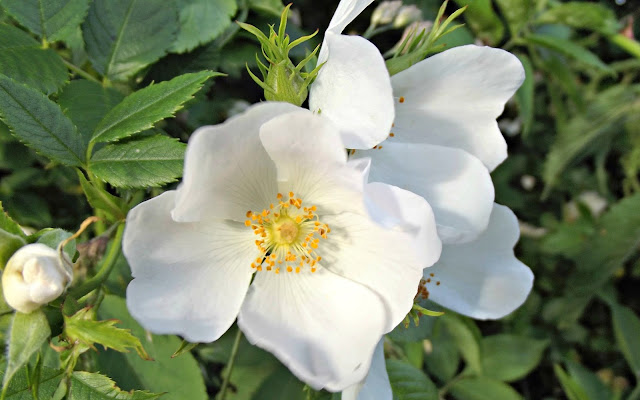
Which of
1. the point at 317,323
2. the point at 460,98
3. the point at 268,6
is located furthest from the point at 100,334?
the point at 268,6

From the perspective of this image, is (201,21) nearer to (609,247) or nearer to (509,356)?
(509,356)

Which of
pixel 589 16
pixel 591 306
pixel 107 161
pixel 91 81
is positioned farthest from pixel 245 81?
pixel 591 306

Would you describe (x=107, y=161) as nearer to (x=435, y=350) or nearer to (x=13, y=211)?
(x=13, y=211)

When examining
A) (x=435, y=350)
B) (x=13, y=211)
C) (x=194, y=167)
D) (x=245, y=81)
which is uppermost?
(x=194, y=167)

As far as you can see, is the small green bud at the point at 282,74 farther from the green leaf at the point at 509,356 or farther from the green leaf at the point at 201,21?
the green leaf at the point at 509,356

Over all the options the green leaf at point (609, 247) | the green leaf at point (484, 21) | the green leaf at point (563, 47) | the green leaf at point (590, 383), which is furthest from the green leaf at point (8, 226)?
the green leaf at point (609, 247)

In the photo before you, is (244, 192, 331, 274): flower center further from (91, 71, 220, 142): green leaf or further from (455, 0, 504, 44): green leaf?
(455, 0, 504, 44): green leaf

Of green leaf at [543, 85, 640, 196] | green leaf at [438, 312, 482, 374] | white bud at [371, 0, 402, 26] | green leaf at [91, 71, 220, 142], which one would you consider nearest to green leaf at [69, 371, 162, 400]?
green leaf at [91, 71, 220, 142]
